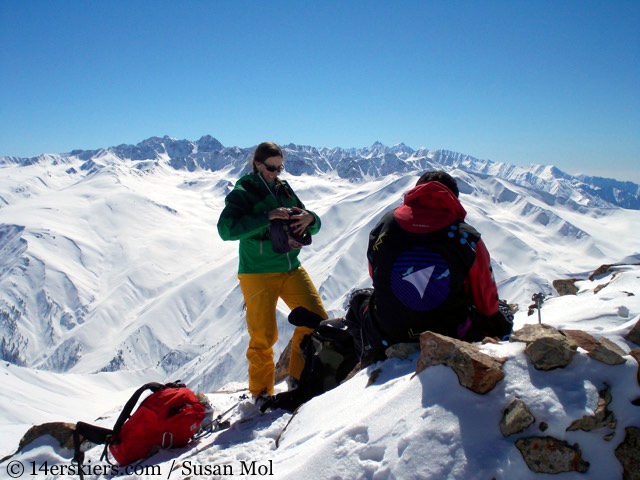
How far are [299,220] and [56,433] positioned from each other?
6.13 meters

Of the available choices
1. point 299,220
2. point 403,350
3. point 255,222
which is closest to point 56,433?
point 255,222

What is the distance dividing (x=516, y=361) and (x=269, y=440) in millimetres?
3265

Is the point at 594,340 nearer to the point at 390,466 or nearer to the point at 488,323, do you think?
the point at 488,323

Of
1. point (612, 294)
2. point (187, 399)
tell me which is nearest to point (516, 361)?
point (612, 294)

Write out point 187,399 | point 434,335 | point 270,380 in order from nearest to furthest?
point 434,335 → point 187,399 → point 270,380

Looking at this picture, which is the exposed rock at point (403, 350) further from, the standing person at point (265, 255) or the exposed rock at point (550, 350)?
the standing person at point (265, 255)

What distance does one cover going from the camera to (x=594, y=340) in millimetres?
4008

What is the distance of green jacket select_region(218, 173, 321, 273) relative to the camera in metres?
6.72

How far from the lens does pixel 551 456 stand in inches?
130

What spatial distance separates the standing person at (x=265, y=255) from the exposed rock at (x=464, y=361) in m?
3.22

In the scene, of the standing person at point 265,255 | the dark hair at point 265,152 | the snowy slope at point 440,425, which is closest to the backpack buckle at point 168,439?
the snowy slope at point 440,425

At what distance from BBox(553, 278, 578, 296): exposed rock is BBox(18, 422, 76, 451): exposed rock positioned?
11.1m

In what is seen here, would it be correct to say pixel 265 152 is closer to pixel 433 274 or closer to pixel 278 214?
pixel 278 214

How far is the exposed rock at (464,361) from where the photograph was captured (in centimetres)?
377
